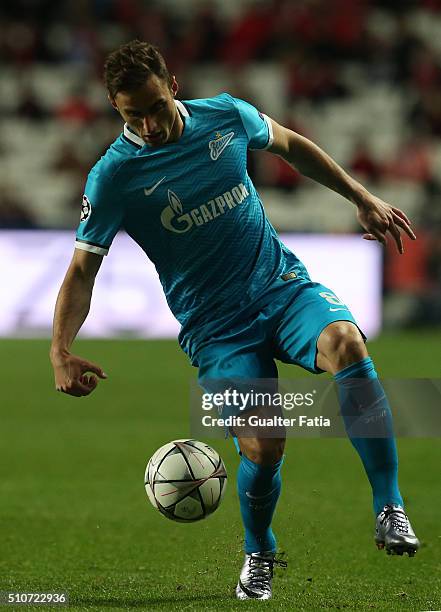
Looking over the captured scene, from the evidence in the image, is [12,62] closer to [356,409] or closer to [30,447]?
[30,447]

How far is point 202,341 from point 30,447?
12.3 ft

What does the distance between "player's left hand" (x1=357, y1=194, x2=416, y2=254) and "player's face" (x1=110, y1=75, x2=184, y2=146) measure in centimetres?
84

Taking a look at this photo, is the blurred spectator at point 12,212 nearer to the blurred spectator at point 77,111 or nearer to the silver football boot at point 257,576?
the blurred spectator at point 77,111

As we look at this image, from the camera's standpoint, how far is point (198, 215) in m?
4.73

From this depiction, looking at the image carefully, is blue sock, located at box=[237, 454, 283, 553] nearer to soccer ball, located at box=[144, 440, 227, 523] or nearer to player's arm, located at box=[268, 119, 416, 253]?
soccer ball, located at box=[144, 440, 227, 523]

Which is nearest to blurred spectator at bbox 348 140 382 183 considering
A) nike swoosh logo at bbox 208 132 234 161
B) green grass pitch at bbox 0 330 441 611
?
green grass pitch at bbox 0 330 441 611

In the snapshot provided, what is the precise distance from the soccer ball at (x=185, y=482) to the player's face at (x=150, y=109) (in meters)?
1.22

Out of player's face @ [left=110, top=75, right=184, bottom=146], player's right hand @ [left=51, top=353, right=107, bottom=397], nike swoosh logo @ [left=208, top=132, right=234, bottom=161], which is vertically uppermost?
nike swoosh logo @ [left=208, top=132, right=234, bottom=161]

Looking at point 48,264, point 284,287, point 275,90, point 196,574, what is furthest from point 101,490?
point 275,90

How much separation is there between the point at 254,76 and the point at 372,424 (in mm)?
14685

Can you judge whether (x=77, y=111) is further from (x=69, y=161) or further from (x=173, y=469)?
(x=173, y=469)

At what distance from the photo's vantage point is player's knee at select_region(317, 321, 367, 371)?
4398mm

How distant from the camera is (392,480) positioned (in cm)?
442

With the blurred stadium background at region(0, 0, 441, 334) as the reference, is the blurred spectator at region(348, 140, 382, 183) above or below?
below
